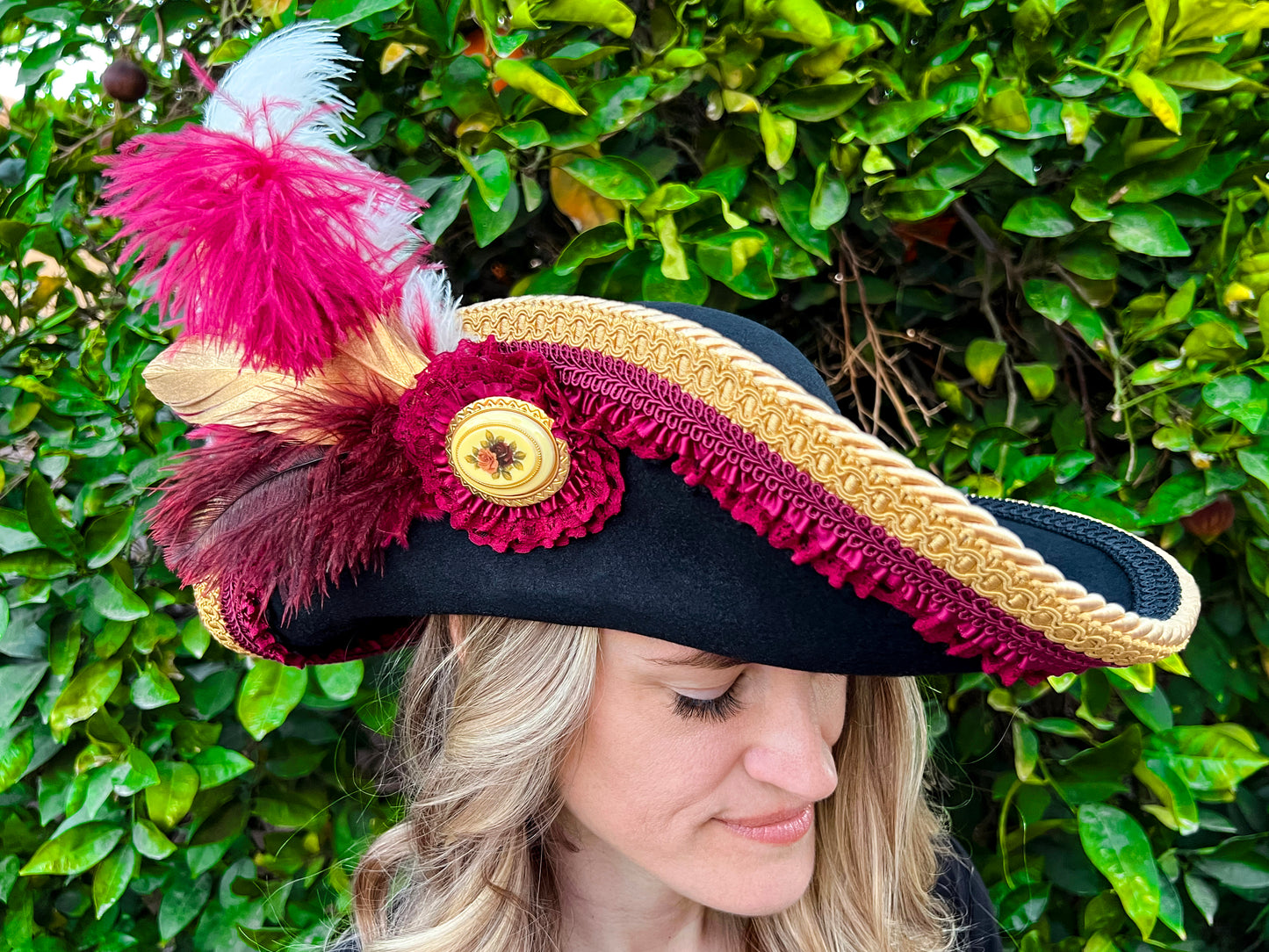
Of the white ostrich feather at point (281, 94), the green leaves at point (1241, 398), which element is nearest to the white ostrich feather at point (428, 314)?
the white ostrich feather at point (281, 94)

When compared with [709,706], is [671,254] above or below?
above

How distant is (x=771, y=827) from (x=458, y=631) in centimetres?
41

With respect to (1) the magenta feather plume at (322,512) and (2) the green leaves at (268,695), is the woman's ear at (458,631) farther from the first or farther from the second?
(2) the green leaves at (268,695)

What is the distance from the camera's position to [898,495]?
697mm

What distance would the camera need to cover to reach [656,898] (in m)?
1.22

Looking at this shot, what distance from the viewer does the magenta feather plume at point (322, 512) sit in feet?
3.02

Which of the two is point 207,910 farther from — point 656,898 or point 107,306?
point 107,306

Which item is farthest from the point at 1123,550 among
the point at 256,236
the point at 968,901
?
the point at 256,236

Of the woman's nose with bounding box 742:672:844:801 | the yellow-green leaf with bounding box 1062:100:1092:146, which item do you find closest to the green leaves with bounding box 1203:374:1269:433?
the yellow-green leaf with bounding box 1062:100:1092:146

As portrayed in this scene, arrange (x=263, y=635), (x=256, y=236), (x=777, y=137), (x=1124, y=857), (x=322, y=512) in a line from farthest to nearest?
(x=1124, y=857)
(x=777, y=137)
(x=263, y=635)
(x=322, y=512)
(x=256, y=236)

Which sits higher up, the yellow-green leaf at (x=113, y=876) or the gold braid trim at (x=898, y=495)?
the gold braid trim at (x=898, y=495)

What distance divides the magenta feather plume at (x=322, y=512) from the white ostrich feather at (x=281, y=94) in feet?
0.85

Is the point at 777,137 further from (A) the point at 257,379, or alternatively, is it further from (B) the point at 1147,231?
(A) the point at 257,379

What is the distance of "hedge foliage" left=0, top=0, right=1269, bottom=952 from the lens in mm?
1163
